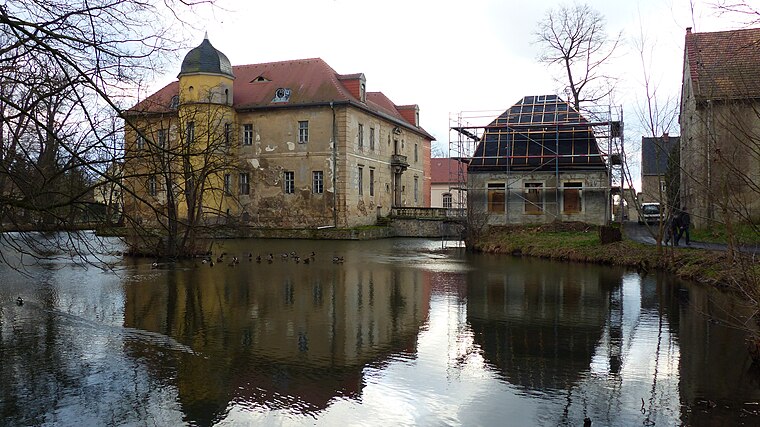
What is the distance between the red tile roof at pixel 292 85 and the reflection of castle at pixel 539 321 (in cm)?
2372

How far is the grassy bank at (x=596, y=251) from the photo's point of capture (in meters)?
17.3

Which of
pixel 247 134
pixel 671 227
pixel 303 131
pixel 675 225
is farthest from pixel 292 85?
A: pixel 671 227

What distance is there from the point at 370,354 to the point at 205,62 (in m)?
33.9

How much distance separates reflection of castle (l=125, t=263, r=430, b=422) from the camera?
23.9ft

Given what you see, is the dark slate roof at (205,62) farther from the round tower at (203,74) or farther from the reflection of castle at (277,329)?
the reflection of castle at (277,329)

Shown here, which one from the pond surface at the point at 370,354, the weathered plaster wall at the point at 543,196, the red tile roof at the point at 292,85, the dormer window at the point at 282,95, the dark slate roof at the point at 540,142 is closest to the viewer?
the pond surface at the point at 370,354

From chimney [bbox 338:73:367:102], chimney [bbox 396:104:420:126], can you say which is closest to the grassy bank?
chimney [bbox 338:73:367:102]

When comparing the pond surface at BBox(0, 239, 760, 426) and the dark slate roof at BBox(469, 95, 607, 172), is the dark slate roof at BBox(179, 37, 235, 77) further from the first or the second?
the pond surface at BBox(0, 239, 760, 426)

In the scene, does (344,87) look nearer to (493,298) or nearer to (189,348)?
(493,298)

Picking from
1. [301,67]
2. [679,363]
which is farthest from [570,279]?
[301,67]

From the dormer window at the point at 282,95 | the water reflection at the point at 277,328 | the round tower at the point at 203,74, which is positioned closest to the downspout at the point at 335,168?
the dormer window at the point at 282,95

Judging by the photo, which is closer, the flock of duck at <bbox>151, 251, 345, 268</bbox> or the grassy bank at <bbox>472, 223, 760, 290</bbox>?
the grassy bank at <bbox>472, 223, 760, 290</bbox>

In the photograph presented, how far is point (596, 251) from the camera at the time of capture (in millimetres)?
23062

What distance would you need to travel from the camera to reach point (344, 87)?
41.9 metres
